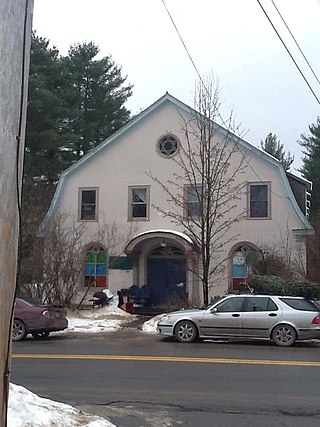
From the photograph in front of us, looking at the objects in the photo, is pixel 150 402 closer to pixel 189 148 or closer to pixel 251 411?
pixel 251 411

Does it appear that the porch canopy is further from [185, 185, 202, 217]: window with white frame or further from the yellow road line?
the yellow road line

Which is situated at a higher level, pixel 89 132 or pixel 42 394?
pixel 89 132

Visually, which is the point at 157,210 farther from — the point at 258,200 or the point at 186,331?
the point at 186,331

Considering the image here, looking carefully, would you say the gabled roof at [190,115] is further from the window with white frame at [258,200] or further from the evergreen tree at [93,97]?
the evergreen tree at [93,97]

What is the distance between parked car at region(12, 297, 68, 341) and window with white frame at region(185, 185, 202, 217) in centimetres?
998

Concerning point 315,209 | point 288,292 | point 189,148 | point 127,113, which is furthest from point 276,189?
point 127,113

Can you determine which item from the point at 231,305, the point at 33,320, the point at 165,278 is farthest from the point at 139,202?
the point at 231,305

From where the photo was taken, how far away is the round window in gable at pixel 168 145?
29.2 metres

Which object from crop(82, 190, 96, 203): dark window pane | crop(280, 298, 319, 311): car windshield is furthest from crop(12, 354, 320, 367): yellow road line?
crop(82, 190, 96, 203): dark window pane

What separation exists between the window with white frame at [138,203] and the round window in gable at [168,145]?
5.86 ft

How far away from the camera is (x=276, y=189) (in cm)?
2809

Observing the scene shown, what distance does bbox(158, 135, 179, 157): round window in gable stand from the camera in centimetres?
2922

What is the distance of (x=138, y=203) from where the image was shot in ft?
97.3

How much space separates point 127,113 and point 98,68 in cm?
398
